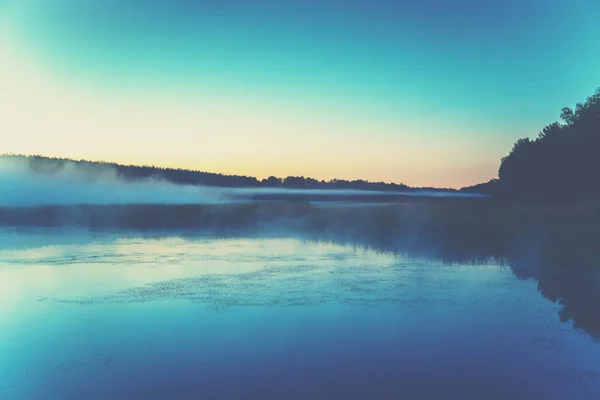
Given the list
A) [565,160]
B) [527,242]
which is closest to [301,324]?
[527,242]

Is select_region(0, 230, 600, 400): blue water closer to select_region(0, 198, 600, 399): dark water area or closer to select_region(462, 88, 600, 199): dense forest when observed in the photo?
select_region(0, 198, 600, 399): dark water area

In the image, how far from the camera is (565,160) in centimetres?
5784

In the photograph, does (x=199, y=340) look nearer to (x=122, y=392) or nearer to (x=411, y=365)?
(x=122, y=392)

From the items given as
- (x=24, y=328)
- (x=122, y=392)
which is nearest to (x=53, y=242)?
(x=24, y=328)

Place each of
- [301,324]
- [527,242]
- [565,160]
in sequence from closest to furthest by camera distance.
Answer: [301,324] → [527,242] → [565,160]

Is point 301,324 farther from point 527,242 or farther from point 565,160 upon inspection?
point 565,160

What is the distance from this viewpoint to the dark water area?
9.34 metres

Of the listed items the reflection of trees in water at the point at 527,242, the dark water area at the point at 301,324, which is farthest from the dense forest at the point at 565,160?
the dark water area at the point at 301,324

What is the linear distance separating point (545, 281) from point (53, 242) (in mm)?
28003

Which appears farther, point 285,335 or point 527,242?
point 527,242

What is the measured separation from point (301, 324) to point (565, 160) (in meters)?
54.2

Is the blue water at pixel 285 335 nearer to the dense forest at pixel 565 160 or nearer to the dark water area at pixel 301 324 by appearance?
the dark water area at pixel 301 324

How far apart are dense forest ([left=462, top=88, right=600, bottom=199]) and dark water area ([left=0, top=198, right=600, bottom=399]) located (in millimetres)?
33328

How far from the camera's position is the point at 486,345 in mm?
11414
